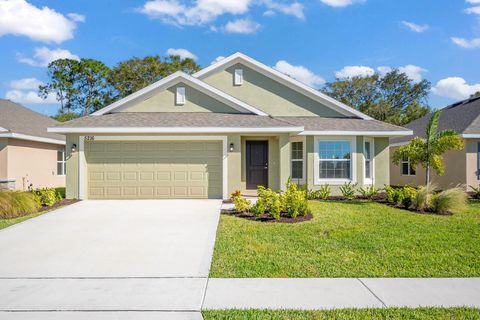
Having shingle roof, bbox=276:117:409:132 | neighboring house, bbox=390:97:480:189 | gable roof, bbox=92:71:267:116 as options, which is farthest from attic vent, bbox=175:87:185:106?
neighboring house, bbox=390:97:480:189

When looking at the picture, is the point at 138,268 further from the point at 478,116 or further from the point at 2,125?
the point at 478,116

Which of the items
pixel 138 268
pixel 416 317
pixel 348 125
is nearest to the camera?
pixel 416 317

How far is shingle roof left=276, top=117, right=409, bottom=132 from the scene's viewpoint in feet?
46.2

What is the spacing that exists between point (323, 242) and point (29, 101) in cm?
5626

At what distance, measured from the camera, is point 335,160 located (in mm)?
14367

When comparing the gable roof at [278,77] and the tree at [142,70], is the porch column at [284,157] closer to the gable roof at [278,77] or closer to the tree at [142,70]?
the gable roof at [278,77]

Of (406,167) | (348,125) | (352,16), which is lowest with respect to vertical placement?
(406,167)

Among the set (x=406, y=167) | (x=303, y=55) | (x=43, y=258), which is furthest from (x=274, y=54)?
(x=43, y=258)

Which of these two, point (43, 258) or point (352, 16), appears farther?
point (352, 16)

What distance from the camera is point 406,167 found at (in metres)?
19.7

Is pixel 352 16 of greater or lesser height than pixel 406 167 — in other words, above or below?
above

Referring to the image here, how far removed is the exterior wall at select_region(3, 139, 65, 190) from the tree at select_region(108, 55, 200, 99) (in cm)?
1936

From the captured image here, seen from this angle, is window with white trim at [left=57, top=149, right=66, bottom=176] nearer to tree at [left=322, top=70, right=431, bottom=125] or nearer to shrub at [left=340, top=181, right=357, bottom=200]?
shrub at [left=340, top=181, right=357, bottom=200]

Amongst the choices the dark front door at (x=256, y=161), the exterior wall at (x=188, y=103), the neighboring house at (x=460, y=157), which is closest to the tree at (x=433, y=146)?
the neighboring house at (x=460, y=157)
